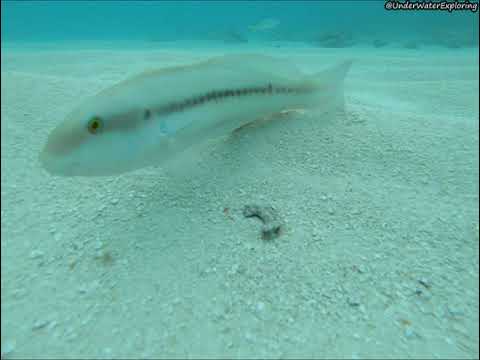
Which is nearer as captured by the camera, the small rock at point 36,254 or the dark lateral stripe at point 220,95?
the small rock at point 36,254

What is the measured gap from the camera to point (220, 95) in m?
1.95

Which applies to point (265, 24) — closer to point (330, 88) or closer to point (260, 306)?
point (330, 88)

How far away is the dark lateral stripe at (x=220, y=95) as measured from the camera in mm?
1676

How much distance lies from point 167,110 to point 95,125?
0.40 m

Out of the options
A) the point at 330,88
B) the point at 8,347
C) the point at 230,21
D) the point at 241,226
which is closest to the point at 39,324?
the point at 8,347

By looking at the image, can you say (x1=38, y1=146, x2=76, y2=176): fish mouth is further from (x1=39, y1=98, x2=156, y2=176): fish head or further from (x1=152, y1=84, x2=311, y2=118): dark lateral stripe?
(x1=152, y1=84, x2=311, y2=118): dark lateral stripe

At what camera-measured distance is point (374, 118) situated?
8.38ft

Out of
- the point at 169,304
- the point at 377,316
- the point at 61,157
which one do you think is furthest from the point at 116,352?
the point at 377,316

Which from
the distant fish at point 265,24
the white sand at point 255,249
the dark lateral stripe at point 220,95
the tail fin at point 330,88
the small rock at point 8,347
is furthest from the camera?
the distant fish at point 265,24

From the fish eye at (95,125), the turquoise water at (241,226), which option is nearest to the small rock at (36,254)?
the turquoise water at (241,226)

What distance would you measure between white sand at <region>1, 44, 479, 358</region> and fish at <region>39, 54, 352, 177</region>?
0.27 meters

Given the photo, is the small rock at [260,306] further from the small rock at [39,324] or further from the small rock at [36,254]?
the small rock at [36,254]

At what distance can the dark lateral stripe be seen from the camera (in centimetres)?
168

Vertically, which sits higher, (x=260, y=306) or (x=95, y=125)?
(x=95, y=125)
